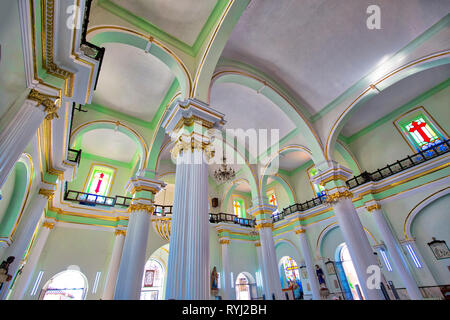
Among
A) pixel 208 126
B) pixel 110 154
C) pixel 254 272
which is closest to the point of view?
pixel 208 126

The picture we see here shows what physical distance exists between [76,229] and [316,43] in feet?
41.0

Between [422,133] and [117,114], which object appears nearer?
[117,114]

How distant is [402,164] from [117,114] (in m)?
12.3

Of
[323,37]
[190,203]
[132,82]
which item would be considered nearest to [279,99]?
[323,37]

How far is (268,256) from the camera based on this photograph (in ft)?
29.7

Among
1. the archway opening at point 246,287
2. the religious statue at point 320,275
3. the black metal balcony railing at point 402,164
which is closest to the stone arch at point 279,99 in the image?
the black metal balcony railing at point 402,164

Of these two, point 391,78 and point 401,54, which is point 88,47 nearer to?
point 391,78

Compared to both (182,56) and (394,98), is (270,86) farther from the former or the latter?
(394,98)

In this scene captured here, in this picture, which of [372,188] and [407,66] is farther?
[372,188]
